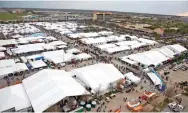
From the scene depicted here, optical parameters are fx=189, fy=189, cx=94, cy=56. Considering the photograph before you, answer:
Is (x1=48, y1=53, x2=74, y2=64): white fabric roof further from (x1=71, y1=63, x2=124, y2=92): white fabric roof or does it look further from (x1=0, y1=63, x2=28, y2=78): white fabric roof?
(x1=71, y1=63, x2=124, y2=92): white fabric roof

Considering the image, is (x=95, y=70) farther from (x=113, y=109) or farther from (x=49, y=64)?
(x=49, y=64)

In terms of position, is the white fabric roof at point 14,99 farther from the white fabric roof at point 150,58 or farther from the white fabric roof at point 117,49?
the white fabric roof at point 117,49

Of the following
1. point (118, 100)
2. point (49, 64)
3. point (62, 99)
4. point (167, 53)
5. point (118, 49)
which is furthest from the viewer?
point (118, 49)

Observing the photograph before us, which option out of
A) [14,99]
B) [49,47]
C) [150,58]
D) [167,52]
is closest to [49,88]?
[14,99]

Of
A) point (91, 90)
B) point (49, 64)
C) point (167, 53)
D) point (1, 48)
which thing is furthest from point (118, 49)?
point (1, 48)

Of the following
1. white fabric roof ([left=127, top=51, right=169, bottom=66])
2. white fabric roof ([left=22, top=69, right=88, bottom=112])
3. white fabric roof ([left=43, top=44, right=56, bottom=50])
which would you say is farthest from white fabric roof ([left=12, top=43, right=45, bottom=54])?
white fabric roof ([left=127, top=51, right=169, bottom=66])
